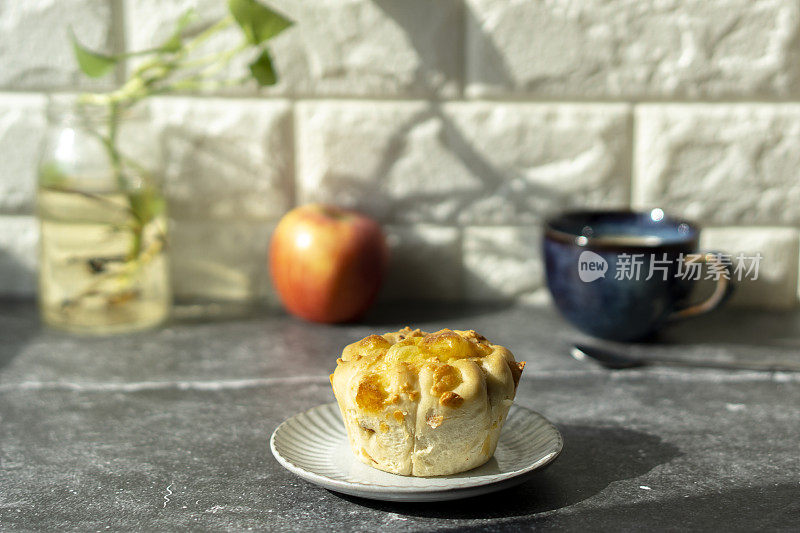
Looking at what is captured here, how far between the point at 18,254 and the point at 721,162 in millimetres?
1001

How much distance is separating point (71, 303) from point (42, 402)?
0.25m

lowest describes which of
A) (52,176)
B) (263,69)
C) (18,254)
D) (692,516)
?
(692,516)

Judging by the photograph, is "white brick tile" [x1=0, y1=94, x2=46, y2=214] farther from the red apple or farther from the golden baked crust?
the golden baked crust

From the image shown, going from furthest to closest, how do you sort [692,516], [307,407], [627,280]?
[627,280] < [307,407] < [692,516]

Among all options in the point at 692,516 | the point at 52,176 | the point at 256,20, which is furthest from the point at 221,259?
the point at 692,516

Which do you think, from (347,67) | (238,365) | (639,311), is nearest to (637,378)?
(639,311)

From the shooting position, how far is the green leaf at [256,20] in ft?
3.37

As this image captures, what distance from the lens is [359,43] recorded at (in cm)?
117

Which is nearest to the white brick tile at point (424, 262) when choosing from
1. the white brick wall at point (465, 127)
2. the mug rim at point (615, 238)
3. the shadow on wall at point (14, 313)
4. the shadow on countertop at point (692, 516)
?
the white brick wall at point (465, 127)

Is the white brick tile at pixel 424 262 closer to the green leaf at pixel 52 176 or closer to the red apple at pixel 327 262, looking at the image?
the red apple at pixel 327 262

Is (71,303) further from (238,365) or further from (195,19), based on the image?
(195,19)

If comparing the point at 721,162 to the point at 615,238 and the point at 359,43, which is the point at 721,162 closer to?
the point at 615,238

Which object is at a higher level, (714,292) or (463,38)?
(463,38)

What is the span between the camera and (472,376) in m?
0.66
